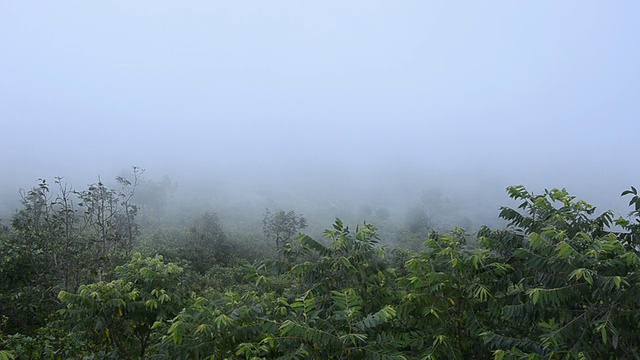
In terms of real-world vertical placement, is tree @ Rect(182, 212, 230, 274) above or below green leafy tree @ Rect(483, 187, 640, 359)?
below

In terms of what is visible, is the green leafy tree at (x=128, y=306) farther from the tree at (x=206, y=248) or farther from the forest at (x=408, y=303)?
the tree at (x=206, y=248)

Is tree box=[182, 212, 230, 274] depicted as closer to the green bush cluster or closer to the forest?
the forest

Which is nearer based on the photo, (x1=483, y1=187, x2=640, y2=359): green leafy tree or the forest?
(x1=483, y1=187, x2=640, y2=359): green leafy tree

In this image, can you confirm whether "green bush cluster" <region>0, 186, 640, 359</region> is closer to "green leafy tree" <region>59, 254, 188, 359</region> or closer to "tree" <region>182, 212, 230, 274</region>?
"green leafy tree" <region>59, 254, 188, 359</region>

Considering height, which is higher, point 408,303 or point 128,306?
point 408,303

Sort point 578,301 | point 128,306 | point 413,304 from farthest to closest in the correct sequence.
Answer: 1. point 128,306
2. point 413,304
3. point 578,301

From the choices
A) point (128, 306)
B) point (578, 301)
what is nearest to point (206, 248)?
point (128, 306)

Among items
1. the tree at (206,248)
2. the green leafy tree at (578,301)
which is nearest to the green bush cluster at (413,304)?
the green leafy tree at (578,301)

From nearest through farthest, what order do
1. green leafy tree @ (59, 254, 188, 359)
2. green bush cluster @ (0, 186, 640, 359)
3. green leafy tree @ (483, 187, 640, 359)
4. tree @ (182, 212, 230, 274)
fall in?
green leafy tree @ (483, 187, 640, 359) → green bush cluster @ (0, 186, 640, 359) → green leafy tree @ (59, 254, 188, 359) → tree @ (182, 212, 230, 274)

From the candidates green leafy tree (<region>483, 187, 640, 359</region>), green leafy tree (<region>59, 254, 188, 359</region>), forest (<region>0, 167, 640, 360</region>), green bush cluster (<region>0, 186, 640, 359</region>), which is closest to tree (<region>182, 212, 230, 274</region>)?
forest (<region>0, 167, 640, 360</region>)

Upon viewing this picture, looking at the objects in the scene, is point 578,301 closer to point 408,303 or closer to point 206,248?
point 408,303

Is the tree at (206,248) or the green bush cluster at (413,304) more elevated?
the green bush cluster at (413,304)

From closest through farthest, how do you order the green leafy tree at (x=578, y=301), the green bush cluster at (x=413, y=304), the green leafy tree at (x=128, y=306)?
the green leafy tree at (x=578, y=301), the green bush cluster at (x=413, y=304), the green leafy tree at (x=128, y=306)

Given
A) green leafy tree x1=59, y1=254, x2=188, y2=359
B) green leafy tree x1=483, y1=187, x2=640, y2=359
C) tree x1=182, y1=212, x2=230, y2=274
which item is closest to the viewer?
green leafy tree x1=483, y1=187, x2=640, y2=359
